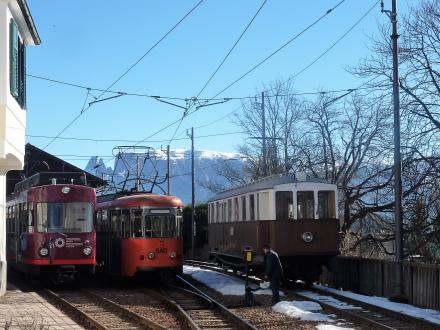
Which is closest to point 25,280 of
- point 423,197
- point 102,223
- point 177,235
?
point 102,223

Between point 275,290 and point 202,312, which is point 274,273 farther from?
point 202,312

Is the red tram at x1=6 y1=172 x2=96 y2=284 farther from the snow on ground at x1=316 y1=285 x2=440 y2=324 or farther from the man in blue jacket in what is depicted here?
the snow on ground at x1=316 y1=285 x2=440 y2=324

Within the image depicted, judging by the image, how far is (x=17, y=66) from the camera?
1258cm

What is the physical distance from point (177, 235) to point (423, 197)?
7604 mm

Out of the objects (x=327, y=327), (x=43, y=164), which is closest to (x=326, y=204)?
(x=327, y=327)

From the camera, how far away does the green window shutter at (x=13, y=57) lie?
1170 cm

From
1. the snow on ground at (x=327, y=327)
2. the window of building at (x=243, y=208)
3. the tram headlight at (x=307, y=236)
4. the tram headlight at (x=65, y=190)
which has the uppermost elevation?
the tram headlight at (x=65, y=190)

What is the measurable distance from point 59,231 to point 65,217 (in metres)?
0.44

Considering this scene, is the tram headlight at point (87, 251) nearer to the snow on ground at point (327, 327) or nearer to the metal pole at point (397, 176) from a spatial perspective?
the metal pole at point (397, 176)

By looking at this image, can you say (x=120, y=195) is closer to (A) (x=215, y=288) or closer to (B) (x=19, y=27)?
(A) (x=215, y=288)

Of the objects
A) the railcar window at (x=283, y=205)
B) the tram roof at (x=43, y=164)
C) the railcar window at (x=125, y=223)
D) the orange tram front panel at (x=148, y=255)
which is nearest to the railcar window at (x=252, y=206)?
the railcar window at (x=283, y=205)

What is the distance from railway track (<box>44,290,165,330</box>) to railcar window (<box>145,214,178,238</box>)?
2434 millimetres

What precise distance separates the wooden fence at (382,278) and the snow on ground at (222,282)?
2566 millimetres

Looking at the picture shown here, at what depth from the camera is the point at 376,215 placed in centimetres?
2747
